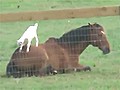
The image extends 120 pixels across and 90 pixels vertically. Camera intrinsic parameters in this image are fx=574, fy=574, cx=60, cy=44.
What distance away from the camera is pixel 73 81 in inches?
Result: 378

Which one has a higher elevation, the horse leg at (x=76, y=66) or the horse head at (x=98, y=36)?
the horse head at (x=98, y=36)

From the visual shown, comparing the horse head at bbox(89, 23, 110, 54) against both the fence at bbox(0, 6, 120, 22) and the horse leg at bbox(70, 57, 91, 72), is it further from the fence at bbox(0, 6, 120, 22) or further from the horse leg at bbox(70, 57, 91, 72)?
the fence at bbox(0, 6, 120, 22)

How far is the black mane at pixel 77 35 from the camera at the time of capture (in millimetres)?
10586

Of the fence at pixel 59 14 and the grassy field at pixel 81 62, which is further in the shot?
the fence at pixel 59 14

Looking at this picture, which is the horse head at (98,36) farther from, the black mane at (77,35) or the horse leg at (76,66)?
the horse leg at (76,66)

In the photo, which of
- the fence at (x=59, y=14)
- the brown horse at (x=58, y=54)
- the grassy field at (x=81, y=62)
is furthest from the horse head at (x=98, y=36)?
the fence at (x=59, y=14)

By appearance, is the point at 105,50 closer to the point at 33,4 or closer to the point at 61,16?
the point at 61,16

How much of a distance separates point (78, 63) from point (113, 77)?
1.17 m

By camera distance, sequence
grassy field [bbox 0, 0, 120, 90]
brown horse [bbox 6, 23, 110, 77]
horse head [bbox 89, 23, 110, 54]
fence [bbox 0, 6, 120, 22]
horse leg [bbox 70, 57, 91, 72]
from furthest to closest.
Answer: horse leg [bbox 70, 57, 91, 72], horse head [bbox 89, 23, 110, 54], brown horse [bbox 6, 23, 110, 77], fence [bbox 0, 6, 120, 22], grassy field [bbox 0, 0, 120, 90]

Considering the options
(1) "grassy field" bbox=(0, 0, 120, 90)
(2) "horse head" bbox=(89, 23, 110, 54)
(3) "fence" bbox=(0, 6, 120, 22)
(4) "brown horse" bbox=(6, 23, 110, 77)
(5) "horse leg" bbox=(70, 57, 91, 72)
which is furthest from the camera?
(5) "horse leg" bbox=(70, 57, 91, 72)

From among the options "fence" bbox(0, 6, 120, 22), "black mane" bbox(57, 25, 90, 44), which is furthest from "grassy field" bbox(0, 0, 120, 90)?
"fence" bbox(0, 6, 120, 22)

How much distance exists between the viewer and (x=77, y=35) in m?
10.6

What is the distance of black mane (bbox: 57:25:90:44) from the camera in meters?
10.6

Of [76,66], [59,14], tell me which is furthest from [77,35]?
[59,14]
